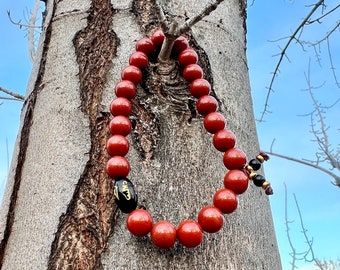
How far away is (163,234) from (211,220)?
3.0 inches

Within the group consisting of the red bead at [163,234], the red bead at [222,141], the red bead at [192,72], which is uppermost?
the red bead at [192,72]

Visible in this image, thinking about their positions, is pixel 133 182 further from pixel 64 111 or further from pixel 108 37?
pixel 108 37

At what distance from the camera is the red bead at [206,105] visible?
70 cm

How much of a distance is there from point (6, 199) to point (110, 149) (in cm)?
22

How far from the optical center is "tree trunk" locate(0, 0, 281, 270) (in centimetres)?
58

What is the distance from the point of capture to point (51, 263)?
564mm

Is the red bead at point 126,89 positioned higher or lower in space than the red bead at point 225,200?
higher

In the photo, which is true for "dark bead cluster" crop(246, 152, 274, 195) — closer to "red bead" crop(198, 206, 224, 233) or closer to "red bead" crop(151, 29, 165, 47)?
"red bead" crop(198, 206, 224, 233)

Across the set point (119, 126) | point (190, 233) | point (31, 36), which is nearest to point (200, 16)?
point (119, 126)

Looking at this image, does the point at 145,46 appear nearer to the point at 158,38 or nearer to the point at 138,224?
the point at 158,38

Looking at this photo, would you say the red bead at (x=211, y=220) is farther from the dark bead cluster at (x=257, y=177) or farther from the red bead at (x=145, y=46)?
the red bead at (x=145, y=46)

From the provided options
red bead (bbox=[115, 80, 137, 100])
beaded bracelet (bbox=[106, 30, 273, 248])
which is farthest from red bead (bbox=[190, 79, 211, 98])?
red bead (bbox=[115, 80, 137, 100])

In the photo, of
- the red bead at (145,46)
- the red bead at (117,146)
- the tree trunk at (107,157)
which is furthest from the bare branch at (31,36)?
the red bead at (117,146)

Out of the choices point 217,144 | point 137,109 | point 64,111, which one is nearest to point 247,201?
point 217,144
